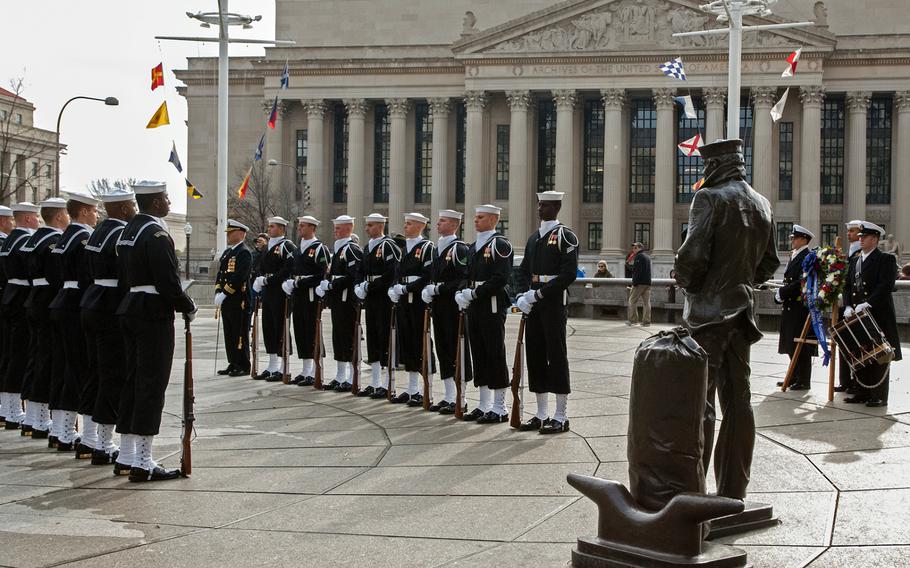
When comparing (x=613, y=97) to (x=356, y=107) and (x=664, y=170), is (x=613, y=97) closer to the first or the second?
(x=664, y=170)

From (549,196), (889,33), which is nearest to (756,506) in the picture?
(549,196)

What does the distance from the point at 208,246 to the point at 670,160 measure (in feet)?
108

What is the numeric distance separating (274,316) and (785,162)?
53319mm

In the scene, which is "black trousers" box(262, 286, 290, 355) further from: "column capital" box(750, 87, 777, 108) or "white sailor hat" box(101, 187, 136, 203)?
"column capital" box(750, 87, 777, 108)

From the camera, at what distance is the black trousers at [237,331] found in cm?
1529

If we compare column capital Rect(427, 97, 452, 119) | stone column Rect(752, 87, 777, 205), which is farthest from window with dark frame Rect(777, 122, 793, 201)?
column capital Rect(427, 97, 452, 119)

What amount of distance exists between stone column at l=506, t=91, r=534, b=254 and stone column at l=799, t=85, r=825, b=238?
17.1 meters

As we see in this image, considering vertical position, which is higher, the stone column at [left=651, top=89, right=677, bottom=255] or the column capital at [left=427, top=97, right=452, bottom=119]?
the column capital at [left=427, top=97, right=452, bottom=119]

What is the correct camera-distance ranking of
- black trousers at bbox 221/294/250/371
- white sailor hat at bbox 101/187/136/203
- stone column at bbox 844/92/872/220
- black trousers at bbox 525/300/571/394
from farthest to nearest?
1. stone column at bbox 844/92/872/220
2. black trousers at bbox 221/294/250/371
3. black trousers at bbox 525/300/571/394
4. white sailor hat at bbox 101/187/136/203

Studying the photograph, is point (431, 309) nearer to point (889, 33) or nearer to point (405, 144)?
point (405, 144)

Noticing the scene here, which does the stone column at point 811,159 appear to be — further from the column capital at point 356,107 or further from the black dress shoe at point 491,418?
the black dress shoe at point 491,418

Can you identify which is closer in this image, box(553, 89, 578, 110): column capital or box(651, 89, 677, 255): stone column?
box(651, 89, 677, 255): stone column

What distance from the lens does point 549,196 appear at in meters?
10.2

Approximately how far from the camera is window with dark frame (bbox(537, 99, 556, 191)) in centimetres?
6494
